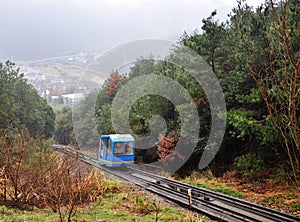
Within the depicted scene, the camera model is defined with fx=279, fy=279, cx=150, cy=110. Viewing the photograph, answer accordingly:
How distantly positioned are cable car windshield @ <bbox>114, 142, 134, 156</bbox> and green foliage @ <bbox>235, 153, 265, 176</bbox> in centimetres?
706

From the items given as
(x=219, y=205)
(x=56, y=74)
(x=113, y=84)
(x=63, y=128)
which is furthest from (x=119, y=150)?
(x=56, y=74)

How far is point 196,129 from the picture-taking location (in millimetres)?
14219

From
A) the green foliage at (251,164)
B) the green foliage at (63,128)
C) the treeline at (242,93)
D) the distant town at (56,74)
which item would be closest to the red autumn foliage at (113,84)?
the green foliage at (63,128)

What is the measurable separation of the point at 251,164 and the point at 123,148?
25.8 feet

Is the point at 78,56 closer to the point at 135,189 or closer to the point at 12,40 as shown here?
the point at 12,40

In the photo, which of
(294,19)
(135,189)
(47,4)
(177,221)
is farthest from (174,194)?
(47,4)

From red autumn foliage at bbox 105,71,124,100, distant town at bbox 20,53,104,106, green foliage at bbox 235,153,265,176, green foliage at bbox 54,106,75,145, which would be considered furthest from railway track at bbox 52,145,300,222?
→ distant town at bbox 20,53,104,106

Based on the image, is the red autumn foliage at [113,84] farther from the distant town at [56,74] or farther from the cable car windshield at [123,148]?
the distant town at [56,74]

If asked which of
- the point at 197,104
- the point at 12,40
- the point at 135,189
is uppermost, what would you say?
the point at 12,40

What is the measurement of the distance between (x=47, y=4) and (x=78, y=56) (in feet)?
289

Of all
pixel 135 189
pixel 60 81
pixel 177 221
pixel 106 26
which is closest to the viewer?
pixel 177 221

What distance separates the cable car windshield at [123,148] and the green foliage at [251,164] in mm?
7056

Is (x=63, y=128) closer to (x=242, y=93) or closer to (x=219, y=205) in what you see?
(x=242, y=93)

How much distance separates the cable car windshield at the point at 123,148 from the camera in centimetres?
1678
